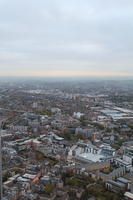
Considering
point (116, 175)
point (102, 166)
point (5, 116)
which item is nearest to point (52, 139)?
point (102, 166)

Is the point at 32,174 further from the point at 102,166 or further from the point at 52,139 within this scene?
the point at 52,139

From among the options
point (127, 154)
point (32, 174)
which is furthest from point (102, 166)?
point (32, 174)

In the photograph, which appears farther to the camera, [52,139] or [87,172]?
[52,139]

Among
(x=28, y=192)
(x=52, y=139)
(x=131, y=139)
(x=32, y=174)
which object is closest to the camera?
(x=28, y=192)

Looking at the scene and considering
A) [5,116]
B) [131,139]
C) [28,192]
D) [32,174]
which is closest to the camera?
[28,192]

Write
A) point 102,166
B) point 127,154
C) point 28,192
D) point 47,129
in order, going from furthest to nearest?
point 47,129 < point 127,154 < point 102,166 < point 28,192

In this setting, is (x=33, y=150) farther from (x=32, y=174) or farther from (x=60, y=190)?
(x=60, y=190)

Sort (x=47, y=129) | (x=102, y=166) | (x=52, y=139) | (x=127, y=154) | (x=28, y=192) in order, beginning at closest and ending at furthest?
(x=28, y=192) → (x=102, y=166) → (x=127, y=154) → (x=52, y=139) → (x=47, y=129)

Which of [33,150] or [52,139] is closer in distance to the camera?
[33,150]
